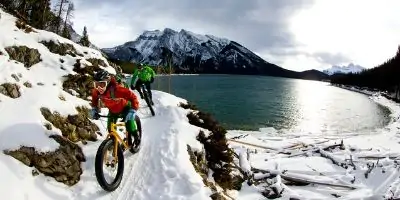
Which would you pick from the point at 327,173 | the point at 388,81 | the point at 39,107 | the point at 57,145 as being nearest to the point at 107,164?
the point at 57,145

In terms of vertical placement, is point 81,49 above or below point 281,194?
above

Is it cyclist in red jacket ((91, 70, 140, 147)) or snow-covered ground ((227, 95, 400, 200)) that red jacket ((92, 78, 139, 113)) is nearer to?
cyclist in red jacket ((91, 70, 140, 147))

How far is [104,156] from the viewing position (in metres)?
10.2

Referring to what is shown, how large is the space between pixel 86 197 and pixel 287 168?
37.4ft

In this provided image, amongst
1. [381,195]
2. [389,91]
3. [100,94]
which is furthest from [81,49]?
[389,91]

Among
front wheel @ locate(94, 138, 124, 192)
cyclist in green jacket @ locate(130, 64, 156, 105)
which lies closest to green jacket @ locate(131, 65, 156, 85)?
cyclist in green jacket @ locate(130, 64, 156, 105)

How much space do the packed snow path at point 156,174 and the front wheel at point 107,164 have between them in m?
0.26

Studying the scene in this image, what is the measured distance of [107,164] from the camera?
35.1 feet

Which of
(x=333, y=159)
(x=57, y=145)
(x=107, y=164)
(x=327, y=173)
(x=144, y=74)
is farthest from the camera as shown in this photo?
(x=144, y=74)

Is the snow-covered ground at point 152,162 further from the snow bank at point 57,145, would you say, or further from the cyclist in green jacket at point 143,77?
the cyclist in green jacket at point 143,77

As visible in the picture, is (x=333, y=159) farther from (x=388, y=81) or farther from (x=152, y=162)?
(x=388, y=81)

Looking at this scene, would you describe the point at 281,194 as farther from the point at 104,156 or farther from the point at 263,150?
the point at 263,150

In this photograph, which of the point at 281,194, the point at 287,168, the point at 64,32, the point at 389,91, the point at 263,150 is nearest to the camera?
the point at 281,194

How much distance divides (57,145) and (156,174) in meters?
3.17
